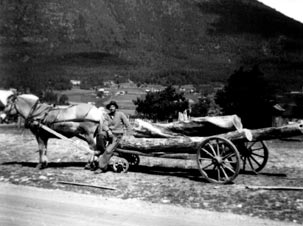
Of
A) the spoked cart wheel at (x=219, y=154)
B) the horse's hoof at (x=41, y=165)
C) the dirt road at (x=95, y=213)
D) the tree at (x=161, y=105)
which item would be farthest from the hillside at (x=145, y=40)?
the dirt road at (x=95, y=213)

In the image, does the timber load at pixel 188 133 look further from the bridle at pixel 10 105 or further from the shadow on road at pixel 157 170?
the bridle at pixel 10 105

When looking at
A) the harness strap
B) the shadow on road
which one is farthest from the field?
the harness strap

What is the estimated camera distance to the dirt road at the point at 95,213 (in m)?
6.53

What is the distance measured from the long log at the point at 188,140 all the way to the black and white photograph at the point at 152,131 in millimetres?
26

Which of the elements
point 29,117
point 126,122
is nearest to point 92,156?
point 126,122

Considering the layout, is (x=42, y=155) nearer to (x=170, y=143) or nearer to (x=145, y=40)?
(x=170, y=143)

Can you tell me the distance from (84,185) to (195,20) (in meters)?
175

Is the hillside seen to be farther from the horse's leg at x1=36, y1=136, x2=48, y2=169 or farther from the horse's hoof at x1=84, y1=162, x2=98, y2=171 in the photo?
the horse's hoof at x1=84, y1=162, x2=98, y2=171

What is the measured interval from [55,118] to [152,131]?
303 cm

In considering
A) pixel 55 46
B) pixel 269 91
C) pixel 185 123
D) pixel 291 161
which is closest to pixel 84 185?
pixel 185 123

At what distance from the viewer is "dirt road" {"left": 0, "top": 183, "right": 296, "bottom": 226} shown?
21.4 ft

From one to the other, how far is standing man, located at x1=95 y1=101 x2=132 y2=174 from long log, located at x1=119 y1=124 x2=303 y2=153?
0.74 feet

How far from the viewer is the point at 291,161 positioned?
12.7 meters

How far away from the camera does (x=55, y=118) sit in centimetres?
1123
